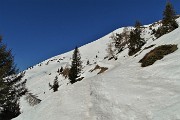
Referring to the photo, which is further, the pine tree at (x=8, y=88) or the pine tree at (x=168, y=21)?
the pine tree at (x=168, y=21)

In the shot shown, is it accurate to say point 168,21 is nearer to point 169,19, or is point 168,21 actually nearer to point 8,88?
point 169,19

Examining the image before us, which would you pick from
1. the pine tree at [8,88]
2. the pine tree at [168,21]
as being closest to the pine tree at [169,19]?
the pine tree at [168,21]

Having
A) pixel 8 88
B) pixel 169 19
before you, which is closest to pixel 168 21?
pixel 169 19

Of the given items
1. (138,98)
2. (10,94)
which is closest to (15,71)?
(10,94)

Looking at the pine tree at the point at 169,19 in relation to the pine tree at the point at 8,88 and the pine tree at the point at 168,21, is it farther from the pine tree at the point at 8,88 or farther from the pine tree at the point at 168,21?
the pine tree at the point at 8,88

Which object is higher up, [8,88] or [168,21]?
[168,21]

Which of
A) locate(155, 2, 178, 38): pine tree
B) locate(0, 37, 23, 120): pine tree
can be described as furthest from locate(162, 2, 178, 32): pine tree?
locate(0, 37, 23, 120): pine tree

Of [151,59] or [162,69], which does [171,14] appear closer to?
[151,59]

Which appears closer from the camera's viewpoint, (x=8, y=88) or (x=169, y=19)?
(x=8, y=88)

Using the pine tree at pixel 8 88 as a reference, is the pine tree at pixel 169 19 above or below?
→ above

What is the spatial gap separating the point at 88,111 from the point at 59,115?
1.95 metres

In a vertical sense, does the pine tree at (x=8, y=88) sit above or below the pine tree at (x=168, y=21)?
below

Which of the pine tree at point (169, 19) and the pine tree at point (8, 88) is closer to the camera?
the pine tree at point (8, 88)

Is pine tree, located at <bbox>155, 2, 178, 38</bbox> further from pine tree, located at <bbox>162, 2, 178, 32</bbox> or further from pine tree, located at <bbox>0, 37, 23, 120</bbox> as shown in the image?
pine tree, located at <bbox>0, 37, 23, 120</bbox>
